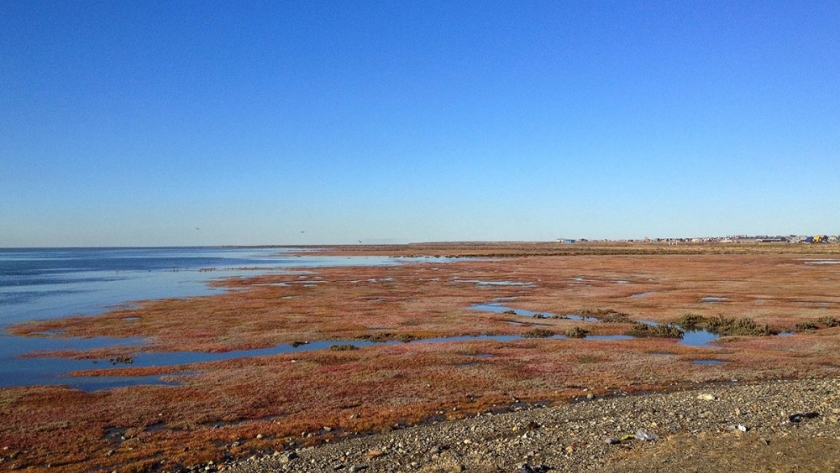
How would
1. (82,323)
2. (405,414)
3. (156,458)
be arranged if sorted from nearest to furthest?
1. (156,458)
2. (405,414)
3. (82,323)

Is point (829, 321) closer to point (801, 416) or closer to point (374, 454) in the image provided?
point (801, 416)

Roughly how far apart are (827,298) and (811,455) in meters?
47.4

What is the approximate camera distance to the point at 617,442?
1464cm

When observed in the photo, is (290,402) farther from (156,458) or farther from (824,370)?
(824,370)

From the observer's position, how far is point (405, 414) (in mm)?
18812

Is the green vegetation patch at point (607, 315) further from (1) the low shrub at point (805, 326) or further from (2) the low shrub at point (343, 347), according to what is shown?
(2) the low shrub at point (343, 347)

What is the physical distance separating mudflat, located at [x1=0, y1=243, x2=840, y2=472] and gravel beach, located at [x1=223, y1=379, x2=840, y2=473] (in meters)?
0.32

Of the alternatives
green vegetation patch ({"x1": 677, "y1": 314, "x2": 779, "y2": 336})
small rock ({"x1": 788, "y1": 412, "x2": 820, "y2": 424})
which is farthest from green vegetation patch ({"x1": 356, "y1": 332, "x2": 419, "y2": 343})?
small rock ({"x1": 788, "y1": 412, "x2": 820, "y2": 424})

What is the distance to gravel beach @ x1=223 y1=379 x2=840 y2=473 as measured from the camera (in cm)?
1314

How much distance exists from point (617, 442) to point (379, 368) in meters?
13.5

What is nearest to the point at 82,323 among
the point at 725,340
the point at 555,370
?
the point at 555,370

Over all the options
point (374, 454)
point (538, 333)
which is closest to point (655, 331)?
point (538, 333)

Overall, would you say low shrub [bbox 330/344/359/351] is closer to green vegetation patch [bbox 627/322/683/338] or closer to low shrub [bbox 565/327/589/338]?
low shrub [bbox 565/327/589/338]

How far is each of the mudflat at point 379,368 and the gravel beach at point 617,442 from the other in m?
0.32
